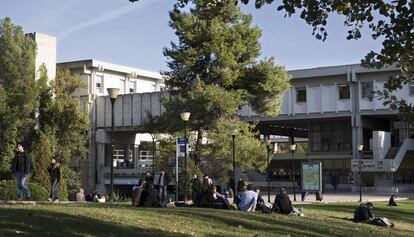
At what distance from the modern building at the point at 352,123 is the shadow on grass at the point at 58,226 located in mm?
41661

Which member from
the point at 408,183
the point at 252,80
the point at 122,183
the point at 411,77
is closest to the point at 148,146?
the point at 252,80

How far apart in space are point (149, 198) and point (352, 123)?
43004 millimetres

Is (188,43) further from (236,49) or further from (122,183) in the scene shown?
(122,183)

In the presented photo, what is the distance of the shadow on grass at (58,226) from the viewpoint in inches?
395

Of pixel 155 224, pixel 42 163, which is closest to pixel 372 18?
pixel 155 224

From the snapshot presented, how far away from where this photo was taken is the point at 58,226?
35.4ft

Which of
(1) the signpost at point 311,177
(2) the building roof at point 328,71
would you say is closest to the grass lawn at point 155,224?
(1) the signpost at point 311,177

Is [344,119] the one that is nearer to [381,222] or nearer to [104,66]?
[104,66]

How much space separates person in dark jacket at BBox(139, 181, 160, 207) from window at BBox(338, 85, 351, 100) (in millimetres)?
43402

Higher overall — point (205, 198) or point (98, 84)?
point (98, 84)

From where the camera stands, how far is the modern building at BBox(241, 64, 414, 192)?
185ft

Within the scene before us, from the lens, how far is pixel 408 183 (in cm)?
6116

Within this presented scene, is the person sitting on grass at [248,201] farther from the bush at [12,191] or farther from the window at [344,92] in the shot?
the window at [344,92]

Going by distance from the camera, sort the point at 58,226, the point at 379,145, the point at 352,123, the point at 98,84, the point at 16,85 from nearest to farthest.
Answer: the point at 58,226
the point at 16,85
the point at 379,145
the point at 352,123
the point at 98,84
